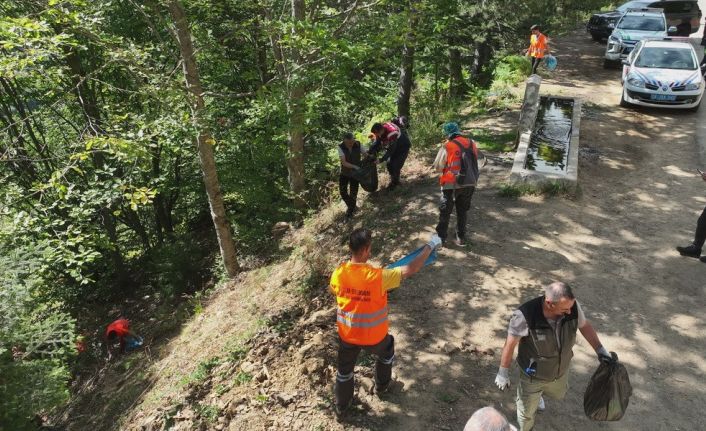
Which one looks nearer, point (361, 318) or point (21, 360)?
point (361, 318)

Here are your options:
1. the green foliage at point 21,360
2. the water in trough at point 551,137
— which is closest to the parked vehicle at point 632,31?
the water in trough at point 551,137

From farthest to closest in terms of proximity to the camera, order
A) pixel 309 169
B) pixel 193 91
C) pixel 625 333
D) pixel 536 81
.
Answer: pixel 309 169 → pixel 536 81 → pixel 193 91 → pixel 625 333

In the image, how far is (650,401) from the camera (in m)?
4.70

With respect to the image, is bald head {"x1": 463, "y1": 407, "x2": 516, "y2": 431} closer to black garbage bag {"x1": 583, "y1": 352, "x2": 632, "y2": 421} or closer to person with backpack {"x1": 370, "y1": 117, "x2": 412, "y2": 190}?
black garbage bag {"x1": 583, "y1": 352, "x2": 632, "y2": 421}

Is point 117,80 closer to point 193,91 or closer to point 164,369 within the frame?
point 193,91

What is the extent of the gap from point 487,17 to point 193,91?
38.6 ft

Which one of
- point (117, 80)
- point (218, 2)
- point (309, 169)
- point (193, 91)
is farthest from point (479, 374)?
point (117, 80)

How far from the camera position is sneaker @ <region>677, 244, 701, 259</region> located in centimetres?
Answer: 682

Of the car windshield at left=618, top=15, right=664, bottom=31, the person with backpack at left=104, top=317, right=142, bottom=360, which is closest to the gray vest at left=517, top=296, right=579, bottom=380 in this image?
the person with backpack at left=104, top=317, right=142, bottom=360

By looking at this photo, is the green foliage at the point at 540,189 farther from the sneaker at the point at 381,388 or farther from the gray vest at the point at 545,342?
the gray vest at the point at 545,342

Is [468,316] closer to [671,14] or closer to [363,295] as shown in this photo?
[363,295]

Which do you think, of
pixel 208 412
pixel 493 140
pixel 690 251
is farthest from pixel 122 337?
pixel 690 251

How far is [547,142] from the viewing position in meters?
10.6

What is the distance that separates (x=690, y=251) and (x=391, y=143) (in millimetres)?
5056
